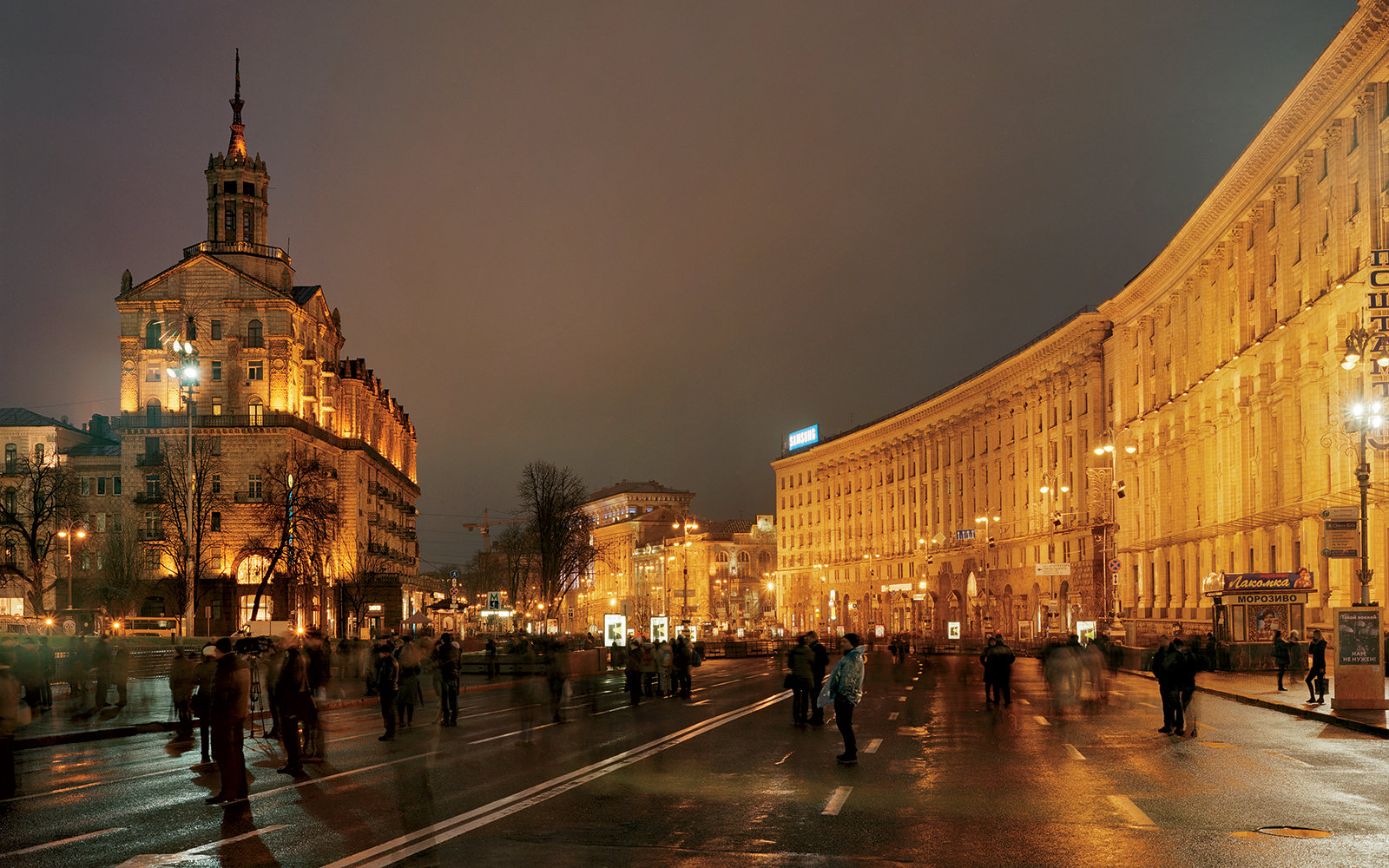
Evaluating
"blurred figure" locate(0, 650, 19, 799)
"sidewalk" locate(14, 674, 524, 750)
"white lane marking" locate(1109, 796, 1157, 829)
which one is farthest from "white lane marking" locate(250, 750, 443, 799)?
"white lane marking" locate(1109, 796, 1157, 829)

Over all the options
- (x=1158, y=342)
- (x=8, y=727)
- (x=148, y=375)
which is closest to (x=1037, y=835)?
(x=8, y=727)

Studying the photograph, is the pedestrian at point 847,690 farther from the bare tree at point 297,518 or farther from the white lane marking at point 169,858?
the bare tree at point 297,518

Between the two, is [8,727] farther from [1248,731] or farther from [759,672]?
[759,672]

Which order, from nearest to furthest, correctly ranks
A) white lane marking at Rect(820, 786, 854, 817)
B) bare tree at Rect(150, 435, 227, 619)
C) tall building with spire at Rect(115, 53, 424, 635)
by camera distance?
white lane marking at Rect(820, 786, 854, 817)
bare tree at Rect(150, 435, 227, 619)
tall building with spire at Rect(115, 53, 424, 635)

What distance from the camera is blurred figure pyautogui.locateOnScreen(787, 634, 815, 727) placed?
82.6 feet

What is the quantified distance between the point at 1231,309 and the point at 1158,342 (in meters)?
13.8

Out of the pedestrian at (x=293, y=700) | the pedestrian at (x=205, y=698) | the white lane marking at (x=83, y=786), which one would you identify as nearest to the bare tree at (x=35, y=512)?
the pedestrian at (x=205, y=698)

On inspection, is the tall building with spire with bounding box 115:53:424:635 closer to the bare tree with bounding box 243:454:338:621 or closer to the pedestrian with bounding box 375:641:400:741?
the bare tree with bounding box 243:454:338:621

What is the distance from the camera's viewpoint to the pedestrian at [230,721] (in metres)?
14.5

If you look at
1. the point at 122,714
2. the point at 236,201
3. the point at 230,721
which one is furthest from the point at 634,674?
the point at 236,201

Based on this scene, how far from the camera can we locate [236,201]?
88688mm

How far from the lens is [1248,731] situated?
2441 cm

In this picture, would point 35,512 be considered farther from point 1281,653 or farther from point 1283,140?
point 1283,140

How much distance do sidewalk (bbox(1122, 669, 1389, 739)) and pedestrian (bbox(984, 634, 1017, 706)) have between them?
6.31m
